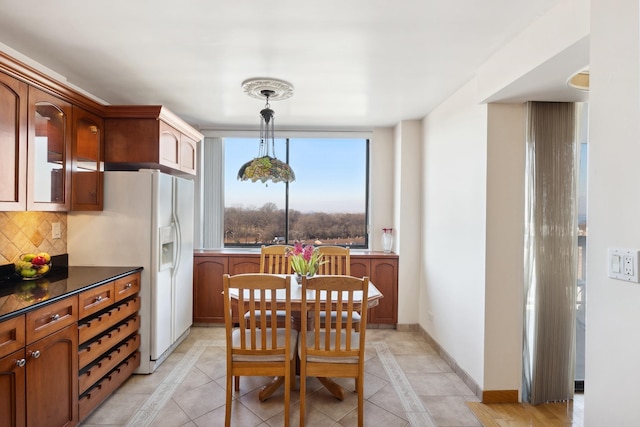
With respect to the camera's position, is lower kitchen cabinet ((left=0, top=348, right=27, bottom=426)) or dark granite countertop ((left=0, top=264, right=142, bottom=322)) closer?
lower kitchen cabinet ((left=0, top=348, right=27, bottom=426))

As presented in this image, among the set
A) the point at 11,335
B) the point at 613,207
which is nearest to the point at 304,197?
the point at 11,335

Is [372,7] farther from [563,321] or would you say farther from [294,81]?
[563,321]

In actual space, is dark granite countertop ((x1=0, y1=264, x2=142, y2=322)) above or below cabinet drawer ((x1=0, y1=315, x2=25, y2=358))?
above

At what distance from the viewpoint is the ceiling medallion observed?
2.76 m

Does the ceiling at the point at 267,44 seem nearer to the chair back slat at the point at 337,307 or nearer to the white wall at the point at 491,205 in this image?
the white wall at the point at 491,205

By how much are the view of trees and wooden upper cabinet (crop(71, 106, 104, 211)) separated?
1.90 metres

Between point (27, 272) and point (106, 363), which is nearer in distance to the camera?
point (27, 272)

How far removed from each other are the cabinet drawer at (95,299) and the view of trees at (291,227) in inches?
87.7

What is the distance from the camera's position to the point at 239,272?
4.02 metres

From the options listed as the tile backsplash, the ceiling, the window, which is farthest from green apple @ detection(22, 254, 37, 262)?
the window

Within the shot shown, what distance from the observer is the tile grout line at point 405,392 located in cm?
228

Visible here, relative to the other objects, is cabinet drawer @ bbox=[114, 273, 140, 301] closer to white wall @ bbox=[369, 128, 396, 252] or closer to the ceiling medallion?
the ceiling medallion

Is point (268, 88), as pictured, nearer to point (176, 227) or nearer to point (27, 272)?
point (176, 227)

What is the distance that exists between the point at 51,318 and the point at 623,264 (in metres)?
2.71
